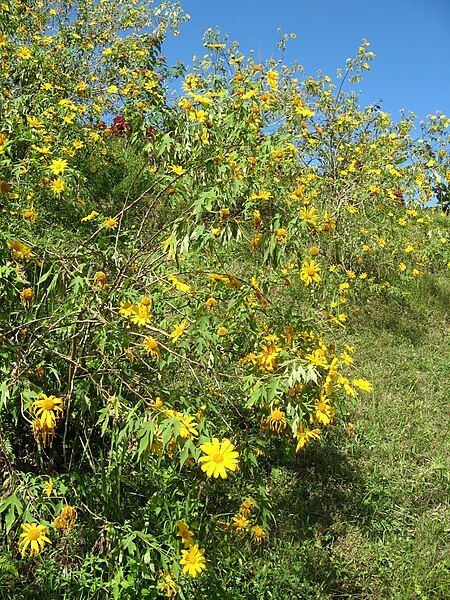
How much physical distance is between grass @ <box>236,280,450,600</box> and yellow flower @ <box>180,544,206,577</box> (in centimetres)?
39

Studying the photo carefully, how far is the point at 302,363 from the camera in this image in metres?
1.56

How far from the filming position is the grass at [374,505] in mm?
2059

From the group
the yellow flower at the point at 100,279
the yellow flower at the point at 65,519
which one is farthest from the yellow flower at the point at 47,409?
the yellow flower at the point at 100,279

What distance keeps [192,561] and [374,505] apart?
45.8 inches

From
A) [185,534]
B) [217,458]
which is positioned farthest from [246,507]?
[217,458]

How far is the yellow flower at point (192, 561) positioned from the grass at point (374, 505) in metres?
0.39

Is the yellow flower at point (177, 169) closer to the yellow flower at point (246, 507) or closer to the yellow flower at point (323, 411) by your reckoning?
the yellow flower at point (323, 411)

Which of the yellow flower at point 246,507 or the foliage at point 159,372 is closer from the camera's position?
the foliage at point 159,372

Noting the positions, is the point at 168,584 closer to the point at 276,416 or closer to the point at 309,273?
the point at 276,416

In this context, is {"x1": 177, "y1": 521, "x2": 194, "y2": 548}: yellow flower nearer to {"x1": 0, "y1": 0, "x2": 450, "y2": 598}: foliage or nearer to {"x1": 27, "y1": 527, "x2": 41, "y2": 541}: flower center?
{"x1": 0, "y1": 0, "x2": 450, "y2": 598}: foliage

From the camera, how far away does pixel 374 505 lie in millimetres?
2506

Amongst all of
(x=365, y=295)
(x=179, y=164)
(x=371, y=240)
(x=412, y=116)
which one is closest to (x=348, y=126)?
(x=412, y=116)

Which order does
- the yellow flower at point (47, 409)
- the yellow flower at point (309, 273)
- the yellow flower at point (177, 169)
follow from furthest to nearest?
the yellow flower at point (309, 273)
the yellow flower at point (177, 169)
the yellow flower at point (47, 409)

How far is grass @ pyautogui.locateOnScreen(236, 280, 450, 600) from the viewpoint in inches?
81.0
